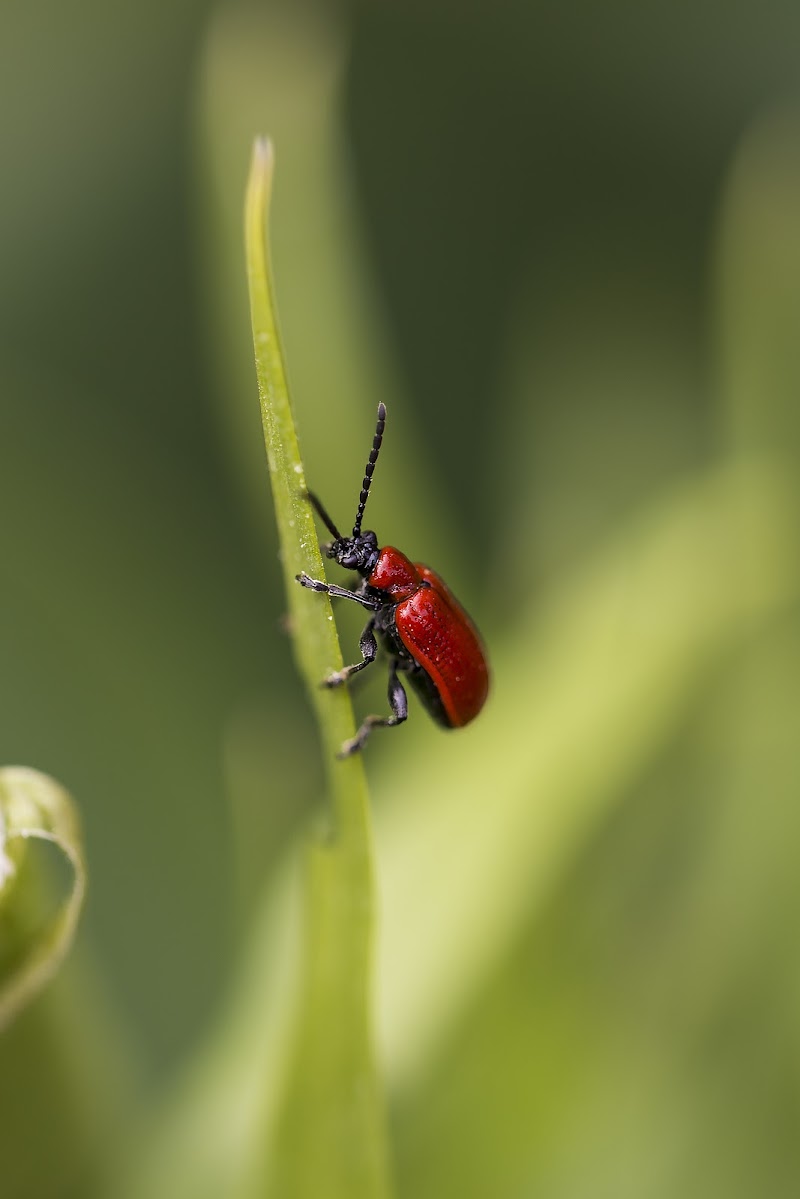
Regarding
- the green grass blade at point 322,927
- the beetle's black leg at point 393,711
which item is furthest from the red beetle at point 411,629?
the green grass blade at point 322,927

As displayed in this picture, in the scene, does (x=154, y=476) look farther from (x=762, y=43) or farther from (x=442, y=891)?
(x=762, y=43)

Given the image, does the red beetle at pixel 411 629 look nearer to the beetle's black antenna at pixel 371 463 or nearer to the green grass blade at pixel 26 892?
the beetle's black antenna at pixel 371 463

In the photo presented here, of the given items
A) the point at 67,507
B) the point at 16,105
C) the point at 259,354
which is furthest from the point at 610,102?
the point at 259,354

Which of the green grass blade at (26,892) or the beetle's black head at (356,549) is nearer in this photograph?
the green grass blade at (26,892)

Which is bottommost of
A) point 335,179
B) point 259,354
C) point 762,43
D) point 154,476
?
point 154,476

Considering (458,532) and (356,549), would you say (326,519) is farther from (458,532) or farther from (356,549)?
(458,532)

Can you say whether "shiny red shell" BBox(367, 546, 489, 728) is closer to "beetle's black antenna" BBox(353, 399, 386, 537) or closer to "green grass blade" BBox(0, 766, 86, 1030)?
"beetle's black antenna" BBox(353, 399, 386, 537)
